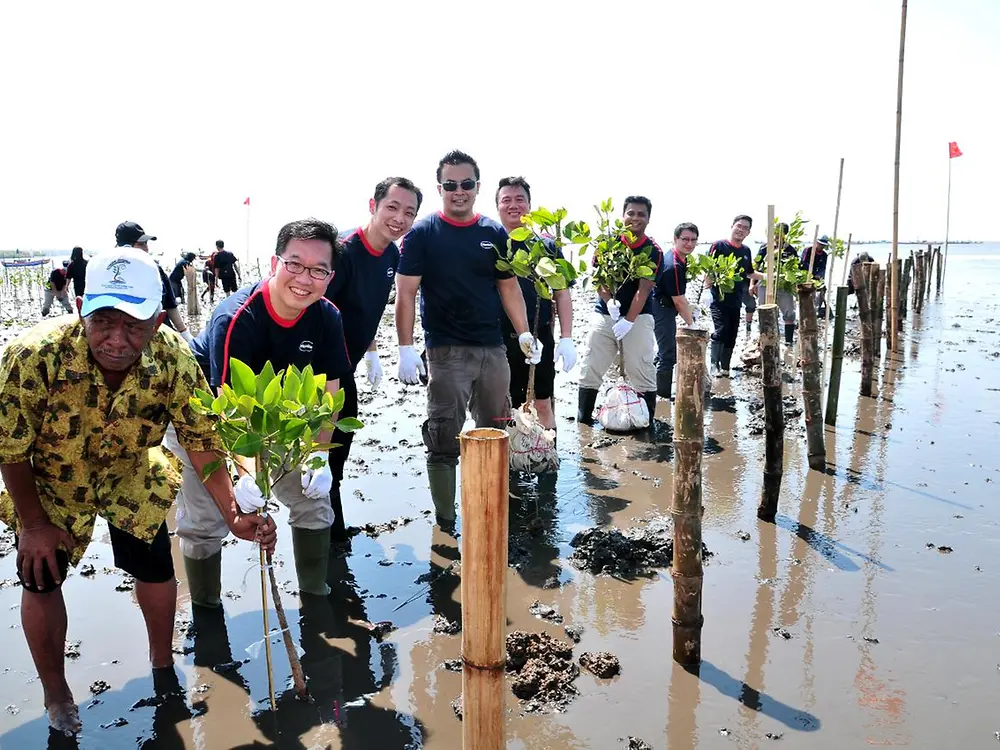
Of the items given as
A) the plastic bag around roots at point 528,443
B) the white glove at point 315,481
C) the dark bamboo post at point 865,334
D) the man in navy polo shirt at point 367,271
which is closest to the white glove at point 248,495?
the white glove at point 315,481

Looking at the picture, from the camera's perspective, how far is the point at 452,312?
14.6 feet

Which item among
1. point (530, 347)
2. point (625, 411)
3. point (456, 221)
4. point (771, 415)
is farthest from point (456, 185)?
point (625, 411)

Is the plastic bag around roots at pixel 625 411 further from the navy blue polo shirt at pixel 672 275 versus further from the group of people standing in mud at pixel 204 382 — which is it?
the group of people standing in mud at pixel 204 382

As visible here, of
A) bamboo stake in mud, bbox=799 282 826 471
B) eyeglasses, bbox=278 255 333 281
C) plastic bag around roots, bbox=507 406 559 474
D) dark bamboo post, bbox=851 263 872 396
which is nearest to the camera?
eyeglasses, bbox=278 255 333 281

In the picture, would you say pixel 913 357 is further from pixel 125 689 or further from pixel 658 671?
pixel 125 689

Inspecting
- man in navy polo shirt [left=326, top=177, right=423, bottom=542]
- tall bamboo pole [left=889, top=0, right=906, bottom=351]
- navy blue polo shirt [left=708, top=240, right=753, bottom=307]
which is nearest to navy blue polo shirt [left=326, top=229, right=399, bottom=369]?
man in navy polo shirt [left=326, top=177, right=423, bottom=542]

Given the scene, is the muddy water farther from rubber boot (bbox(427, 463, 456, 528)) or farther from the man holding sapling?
the man holding sapling

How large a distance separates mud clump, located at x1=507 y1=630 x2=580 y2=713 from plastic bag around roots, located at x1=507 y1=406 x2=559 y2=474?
197cm

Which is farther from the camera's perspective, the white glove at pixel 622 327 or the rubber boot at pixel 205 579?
the white glove at pixel 622 327

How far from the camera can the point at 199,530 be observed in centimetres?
334

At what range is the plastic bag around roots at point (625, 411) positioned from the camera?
22.1ft

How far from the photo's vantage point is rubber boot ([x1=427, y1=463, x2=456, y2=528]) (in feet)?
14.9

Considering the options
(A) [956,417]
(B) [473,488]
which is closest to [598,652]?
(B) [473,488]

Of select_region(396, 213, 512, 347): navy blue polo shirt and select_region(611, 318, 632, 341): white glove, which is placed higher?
select_region(396, 213, 512, 347): navy blue polo shirt
